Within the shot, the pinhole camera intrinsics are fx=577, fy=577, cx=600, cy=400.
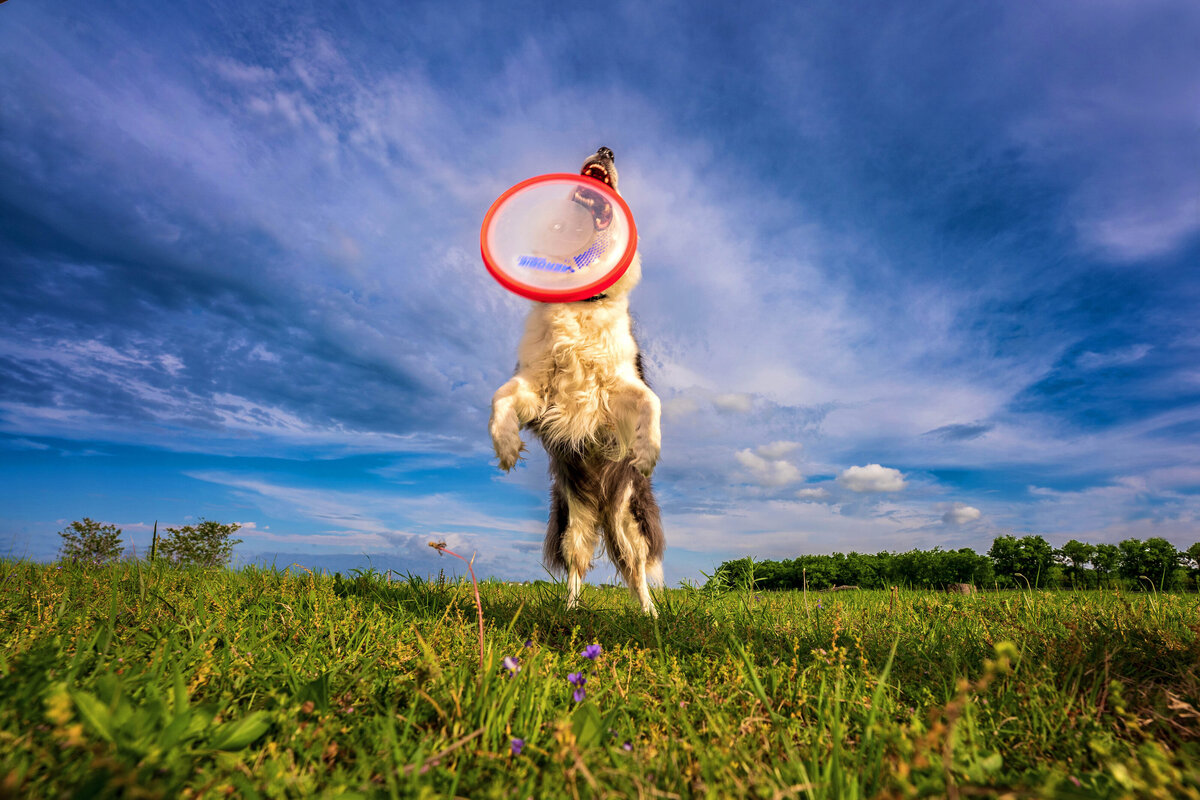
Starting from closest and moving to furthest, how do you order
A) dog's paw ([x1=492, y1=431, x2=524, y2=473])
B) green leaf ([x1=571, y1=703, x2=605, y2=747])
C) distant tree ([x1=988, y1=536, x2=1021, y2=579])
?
green leaf ([x1=571, y1=703, x2=605, y2=747]) < dog's paw ([x1=492, y1=431, x2=524, y2=473]) < distant tree ([x1=988, y1=536, x2=1021, y2=579])

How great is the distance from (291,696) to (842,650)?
227 centimetres

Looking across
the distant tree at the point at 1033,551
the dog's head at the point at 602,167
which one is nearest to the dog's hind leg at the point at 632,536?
the dog's head at the point at 602,167

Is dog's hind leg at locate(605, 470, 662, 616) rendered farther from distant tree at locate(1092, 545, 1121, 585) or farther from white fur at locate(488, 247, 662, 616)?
distant tree at locate(1092, 545, 1121, 585)

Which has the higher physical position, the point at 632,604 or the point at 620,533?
the point at 620,533

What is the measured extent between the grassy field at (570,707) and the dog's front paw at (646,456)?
111 centimetres

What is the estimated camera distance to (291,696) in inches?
86.4

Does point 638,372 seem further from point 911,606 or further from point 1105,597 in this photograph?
point 1105,597

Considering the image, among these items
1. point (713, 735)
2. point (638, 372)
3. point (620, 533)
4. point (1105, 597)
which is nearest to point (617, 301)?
point (638, 372)

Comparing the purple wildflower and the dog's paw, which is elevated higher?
the dog's paw

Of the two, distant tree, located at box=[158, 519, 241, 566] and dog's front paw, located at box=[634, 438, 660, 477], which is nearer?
dog's front paw, located at box=[634, 438, 660, 477]

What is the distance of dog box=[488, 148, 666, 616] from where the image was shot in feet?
15.8

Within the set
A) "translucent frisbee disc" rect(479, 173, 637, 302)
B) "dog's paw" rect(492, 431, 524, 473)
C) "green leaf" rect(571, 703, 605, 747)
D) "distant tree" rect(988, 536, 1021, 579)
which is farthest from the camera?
"distant tree" rect(988, 536, 1021, 579)

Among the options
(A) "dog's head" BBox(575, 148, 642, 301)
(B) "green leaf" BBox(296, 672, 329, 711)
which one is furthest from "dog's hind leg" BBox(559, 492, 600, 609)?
(B) "green leaf" BBox(296, 672, 329, 711)

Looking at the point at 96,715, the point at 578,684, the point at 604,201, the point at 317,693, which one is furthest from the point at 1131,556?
the point at 96,715
